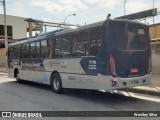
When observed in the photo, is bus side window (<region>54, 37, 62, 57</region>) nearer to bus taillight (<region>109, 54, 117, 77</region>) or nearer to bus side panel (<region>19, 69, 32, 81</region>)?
bus taillight (<region>109, 54, 117, 77</region>)

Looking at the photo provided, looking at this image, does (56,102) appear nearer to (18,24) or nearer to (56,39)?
(56,39)

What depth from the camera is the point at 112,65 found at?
11.1 m

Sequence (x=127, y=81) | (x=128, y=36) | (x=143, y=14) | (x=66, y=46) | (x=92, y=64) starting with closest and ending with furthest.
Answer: (x=127, y=81), (x=128, y=36), (x=92, y=64), (x=66, y=46), (x=143, y=14)

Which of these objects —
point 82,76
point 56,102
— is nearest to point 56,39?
point 82,76

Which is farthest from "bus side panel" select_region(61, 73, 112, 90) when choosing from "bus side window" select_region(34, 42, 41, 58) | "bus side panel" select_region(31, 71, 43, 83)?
"bus side window" select_region(34, 42, 41, 58)

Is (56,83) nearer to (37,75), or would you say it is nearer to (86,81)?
(37,75)

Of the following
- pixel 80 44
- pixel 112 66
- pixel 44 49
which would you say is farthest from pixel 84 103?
pixel 44 49

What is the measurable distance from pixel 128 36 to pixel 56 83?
4692mm

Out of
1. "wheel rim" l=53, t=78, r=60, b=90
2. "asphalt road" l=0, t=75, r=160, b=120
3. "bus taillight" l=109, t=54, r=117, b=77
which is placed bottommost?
"asphalt road" l=0, t=75, r=160, b=120

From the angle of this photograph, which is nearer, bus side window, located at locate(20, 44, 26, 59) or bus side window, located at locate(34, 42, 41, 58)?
bus side window, located at locate(34, 42, 41, 58)

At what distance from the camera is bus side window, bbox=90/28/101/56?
453 inches

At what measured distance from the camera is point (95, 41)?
11680 millimetres

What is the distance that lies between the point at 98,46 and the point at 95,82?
1.35 m

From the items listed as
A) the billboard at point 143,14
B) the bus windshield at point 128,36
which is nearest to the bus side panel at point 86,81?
the bus windshield at point 128,36
